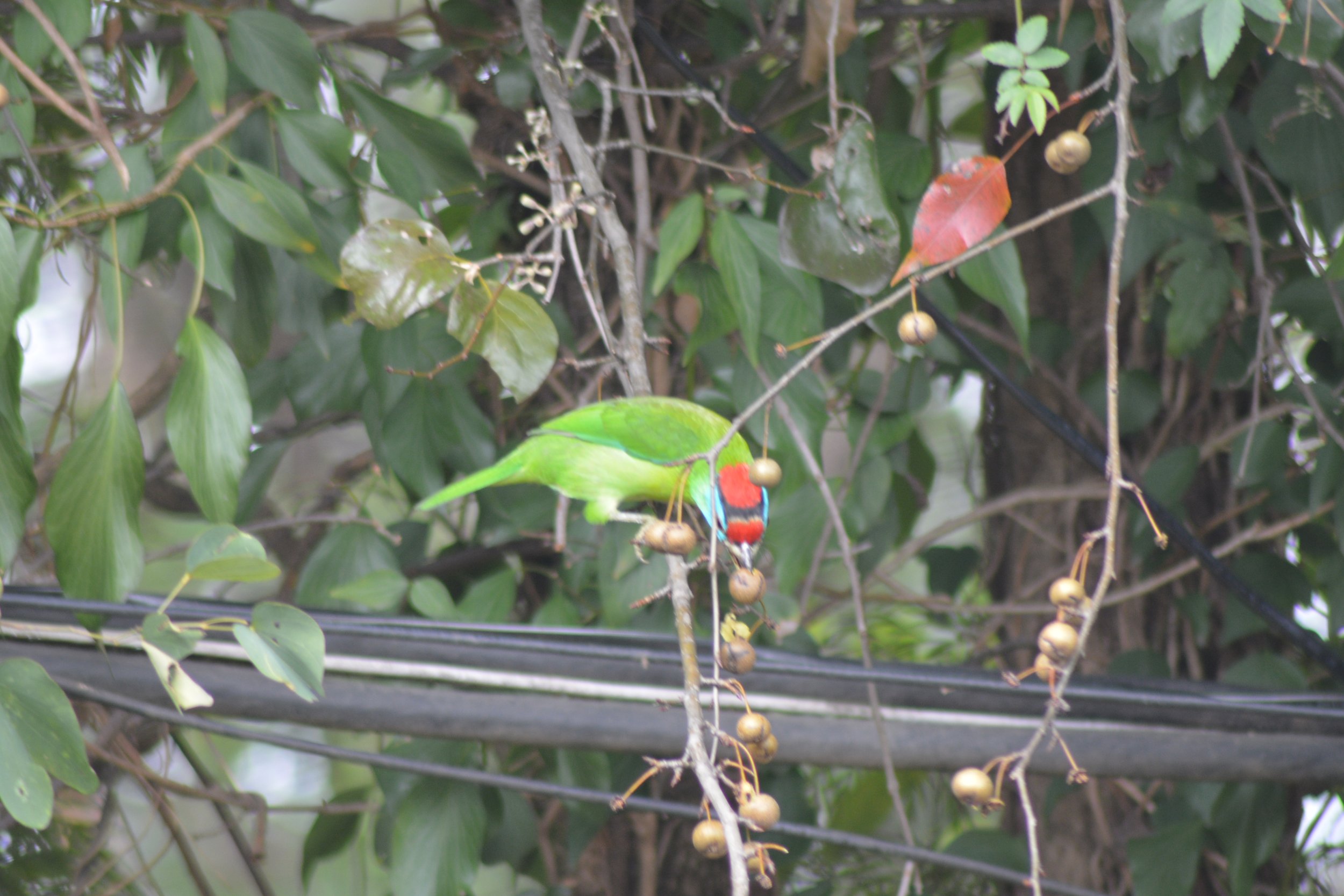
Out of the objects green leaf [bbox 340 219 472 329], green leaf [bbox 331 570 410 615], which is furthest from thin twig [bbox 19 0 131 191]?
green leaf [bbox 331 570 410 615]

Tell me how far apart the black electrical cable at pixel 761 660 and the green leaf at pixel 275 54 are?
2.03 ft

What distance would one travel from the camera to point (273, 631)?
1.04 metres

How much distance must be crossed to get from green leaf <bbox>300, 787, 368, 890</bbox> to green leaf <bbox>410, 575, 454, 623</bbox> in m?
0.63

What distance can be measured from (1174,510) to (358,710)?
144 centimetres

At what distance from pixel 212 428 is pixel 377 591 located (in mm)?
434

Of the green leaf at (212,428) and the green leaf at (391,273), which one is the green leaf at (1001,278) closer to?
the green leaf at (391,273)

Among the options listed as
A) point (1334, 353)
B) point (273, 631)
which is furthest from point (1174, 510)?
point (273, 631)

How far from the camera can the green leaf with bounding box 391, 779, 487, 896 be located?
1.44 meters

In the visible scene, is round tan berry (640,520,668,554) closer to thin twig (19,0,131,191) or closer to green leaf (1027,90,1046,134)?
green leaf (1027,90,1046,134)

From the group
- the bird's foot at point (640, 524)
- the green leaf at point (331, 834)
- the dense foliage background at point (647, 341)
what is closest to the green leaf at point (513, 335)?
the dense foliage background at point (647, 341)

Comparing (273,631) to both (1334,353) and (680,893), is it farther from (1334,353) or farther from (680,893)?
(1334,353)

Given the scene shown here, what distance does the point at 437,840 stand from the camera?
57.4 inches

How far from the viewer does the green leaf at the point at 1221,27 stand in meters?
1.01

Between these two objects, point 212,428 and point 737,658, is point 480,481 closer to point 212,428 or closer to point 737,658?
point 212,428
